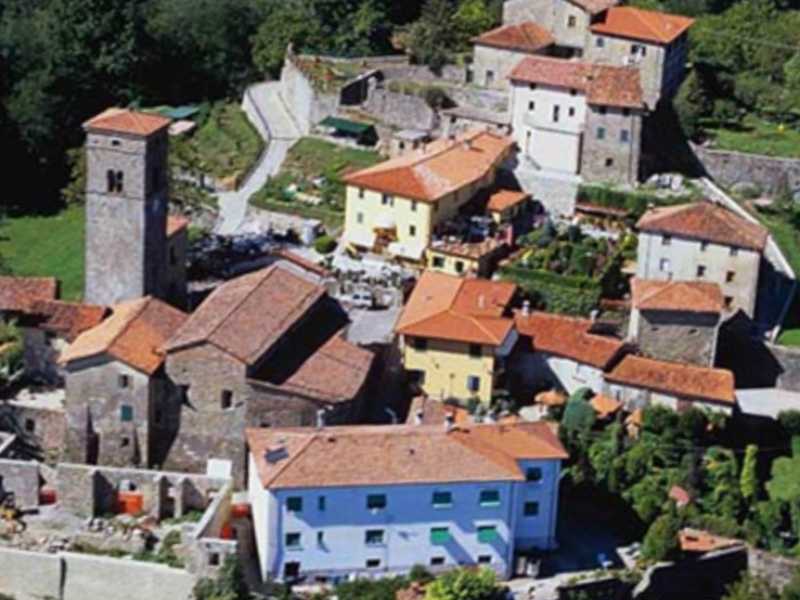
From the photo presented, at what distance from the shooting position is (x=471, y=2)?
99.7 meters

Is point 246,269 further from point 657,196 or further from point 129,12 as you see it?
point 129,12

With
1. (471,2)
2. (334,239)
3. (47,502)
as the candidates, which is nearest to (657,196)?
(334,239)

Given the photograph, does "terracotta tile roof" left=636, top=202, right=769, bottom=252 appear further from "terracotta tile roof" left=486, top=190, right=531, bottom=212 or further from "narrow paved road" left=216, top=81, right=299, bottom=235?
"narrow paved road" left=216, top=81, right=299, bottom=235

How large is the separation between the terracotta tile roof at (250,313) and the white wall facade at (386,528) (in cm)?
A: 501

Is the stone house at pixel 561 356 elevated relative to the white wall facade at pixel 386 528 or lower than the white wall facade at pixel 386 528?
elevated

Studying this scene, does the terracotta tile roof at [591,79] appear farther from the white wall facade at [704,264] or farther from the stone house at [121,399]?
the stone house at [121,399]

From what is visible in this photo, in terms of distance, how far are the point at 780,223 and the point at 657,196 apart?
17.8ft

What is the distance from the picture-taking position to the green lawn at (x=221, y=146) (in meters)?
88.9

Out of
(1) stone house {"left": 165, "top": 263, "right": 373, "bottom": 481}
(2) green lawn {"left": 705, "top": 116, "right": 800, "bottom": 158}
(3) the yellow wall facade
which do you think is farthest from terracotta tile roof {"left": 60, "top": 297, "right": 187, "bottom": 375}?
(2) green lawn {"left": 705, "top": 116, "right": 800, "bottom": 158}

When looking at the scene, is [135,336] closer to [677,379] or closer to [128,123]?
[128,123]

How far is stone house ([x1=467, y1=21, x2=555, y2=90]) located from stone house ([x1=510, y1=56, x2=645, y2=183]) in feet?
13.6

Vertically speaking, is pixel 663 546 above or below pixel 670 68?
below

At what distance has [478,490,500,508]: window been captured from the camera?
62.3 meters

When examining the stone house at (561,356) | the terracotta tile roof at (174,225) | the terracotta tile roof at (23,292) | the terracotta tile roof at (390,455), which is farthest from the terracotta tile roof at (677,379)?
the terracotta tile roof at (23,292)
